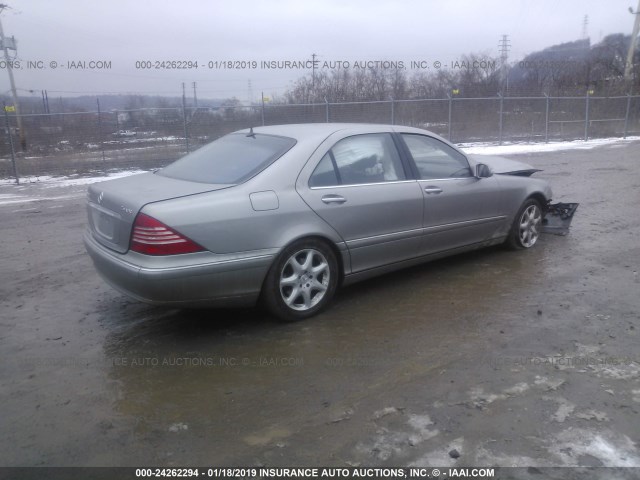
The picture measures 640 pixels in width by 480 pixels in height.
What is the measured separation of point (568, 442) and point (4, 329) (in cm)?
391

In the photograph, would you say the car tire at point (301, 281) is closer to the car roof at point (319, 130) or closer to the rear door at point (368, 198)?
the rear door at point (368, 198)

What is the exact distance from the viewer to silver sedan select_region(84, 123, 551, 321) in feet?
12.1

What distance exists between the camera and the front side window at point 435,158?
5035 mm

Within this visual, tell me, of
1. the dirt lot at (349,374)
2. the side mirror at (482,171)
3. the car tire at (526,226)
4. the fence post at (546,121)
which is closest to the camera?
the dirt lot at (349,374)

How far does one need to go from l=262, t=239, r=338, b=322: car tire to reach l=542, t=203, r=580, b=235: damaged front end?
3611 millimetres

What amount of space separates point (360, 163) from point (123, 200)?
6.16 feet

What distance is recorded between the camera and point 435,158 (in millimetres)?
5199

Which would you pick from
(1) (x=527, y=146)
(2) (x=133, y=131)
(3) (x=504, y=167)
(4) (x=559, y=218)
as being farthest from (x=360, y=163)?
(1) (x=527, y=146)

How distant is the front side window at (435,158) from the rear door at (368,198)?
0.23 m

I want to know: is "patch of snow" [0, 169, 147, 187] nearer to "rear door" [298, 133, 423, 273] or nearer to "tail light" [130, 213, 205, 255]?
"rear door" [298, 133, 423, 273]

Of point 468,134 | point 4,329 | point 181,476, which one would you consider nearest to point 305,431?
point 181,476

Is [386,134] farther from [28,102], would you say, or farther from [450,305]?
[28,102]

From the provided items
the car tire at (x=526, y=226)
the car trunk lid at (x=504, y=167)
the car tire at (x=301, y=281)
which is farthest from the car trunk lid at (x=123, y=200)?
the car tire at (x=526, y=226)

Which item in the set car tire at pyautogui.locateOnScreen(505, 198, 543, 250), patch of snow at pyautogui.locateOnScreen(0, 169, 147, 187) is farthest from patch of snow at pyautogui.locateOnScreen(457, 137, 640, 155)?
car tire at pyautogui.locateOnScreen(505, 198, 543, 250)
